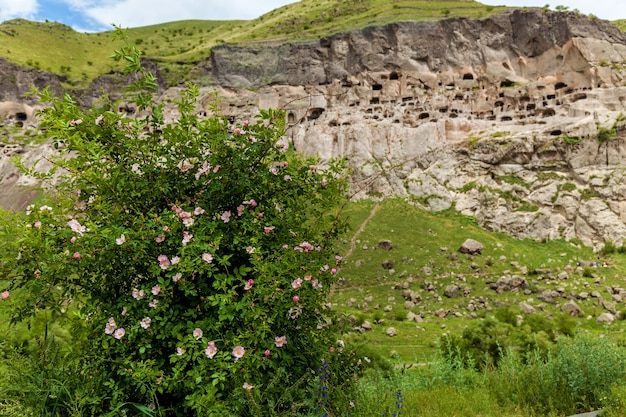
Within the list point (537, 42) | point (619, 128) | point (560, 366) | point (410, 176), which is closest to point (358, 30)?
point (537, 42)

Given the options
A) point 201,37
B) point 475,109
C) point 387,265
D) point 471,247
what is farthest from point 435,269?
point 201,37

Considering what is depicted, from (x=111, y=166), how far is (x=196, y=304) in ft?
5.58

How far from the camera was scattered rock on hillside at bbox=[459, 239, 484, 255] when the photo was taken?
3631cm

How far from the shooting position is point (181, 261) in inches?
132

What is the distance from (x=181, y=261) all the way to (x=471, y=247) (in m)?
37.1

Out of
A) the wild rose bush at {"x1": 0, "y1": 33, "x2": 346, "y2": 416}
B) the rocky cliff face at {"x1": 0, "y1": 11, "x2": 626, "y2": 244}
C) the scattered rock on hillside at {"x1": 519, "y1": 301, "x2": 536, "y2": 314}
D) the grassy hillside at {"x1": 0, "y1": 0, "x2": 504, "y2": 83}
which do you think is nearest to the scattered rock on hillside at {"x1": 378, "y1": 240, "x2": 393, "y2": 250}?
the rocky cliff face at {"x1": 0, "y1": 11, "x2": 626, "y2": 244}

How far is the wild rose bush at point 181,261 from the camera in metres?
3.35

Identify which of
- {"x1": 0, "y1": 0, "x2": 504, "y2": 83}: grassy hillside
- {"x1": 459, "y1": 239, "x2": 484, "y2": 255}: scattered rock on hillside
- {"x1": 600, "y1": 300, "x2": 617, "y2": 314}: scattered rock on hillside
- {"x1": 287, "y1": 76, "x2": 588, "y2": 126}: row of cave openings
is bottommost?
{"x1": 600, "y1": 300, "x2": 617, "y2": 314}: scattered rock on hillside

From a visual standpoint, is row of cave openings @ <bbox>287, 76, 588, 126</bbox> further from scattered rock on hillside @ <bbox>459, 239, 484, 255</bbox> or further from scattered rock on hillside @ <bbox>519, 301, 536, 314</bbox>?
scattered rock on hillside @ <bbox>519, 301, 536, 314</bbox>

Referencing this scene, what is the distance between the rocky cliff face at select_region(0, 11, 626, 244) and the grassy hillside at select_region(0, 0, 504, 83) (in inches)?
352

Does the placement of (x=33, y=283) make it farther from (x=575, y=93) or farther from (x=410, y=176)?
(x=575, y=93)

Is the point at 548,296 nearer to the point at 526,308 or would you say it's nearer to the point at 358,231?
the point at 526,308

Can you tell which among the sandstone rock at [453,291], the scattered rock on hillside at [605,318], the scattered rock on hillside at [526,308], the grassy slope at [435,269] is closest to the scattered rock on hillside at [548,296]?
the grassy slope at [435,269]

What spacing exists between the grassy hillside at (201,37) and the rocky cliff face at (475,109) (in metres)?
8.95
